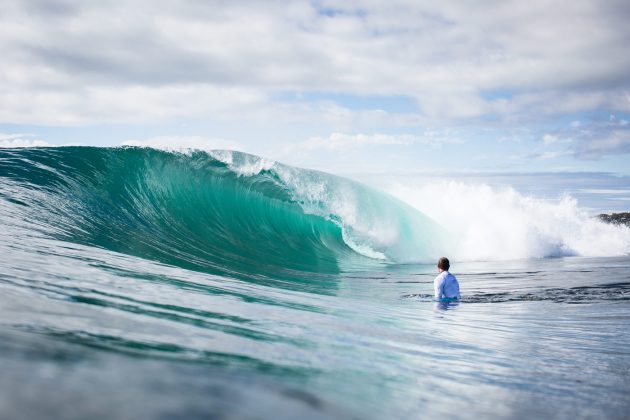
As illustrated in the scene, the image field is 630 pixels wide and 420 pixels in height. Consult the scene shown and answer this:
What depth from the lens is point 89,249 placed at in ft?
21.6

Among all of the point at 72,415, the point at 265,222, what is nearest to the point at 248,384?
the point at 72,415

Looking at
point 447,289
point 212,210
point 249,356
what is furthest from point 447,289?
point 212,210

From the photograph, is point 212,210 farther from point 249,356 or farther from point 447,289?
point 249,356

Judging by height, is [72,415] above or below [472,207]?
below

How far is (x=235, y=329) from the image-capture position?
314 centimetres

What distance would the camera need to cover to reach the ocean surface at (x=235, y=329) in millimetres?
1721

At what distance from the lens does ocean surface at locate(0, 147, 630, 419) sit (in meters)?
1.72

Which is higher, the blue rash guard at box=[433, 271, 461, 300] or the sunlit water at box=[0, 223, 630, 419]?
the sunlit water at box=[0, 223, 630, 419]

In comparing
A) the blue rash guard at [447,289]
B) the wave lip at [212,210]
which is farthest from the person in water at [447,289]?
the wave lip at [212,210]

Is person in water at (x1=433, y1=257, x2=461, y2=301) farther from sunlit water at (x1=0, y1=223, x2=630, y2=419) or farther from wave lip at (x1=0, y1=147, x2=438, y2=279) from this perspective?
wave lip at (x1=0, y1=147, x2=438, y2=279)

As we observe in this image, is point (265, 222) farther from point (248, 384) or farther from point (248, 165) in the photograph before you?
point (248, 384)

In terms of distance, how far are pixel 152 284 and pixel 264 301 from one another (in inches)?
43.6

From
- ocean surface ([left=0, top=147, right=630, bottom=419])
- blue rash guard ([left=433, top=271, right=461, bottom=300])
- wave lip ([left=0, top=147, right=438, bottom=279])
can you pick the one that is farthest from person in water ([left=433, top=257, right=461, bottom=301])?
wave lip ([left=0, top=147, right=438, bottom=279])

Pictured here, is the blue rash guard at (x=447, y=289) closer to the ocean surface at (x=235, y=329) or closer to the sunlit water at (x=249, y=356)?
the ocean surface at (x=235, y=329)
